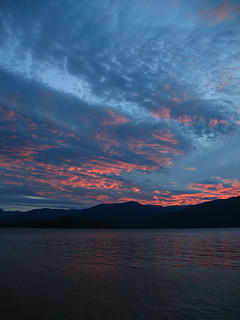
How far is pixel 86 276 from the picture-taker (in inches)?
1091

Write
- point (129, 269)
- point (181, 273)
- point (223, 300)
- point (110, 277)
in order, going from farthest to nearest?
1. point (129, 269)
2. point (181, 273)
3. point (110, 277)
4. point (223, 300)

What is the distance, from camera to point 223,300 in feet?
62.7

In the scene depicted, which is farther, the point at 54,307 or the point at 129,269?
the point at 129,269

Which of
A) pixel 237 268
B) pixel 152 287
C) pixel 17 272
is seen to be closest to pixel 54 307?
pixel 152 287

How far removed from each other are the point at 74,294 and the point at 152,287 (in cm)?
731

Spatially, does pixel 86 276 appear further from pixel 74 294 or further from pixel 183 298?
pixel 183 298

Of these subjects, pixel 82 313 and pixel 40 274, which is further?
pixel 40 274

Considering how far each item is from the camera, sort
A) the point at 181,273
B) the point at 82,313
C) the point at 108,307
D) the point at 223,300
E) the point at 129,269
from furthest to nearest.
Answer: the point at 129,269
the point at 181,273
the point at 223,300
the point at 108,307
the point at 82,313

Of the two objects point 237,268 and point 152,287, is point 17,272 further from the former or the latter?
point 237,268

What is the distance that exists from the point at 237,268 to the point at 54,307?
26371mm

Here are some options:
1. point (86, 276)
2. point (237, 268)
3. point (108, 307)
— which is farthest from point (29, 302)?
point (237, 268)

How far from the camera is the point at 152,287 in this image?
2305cm

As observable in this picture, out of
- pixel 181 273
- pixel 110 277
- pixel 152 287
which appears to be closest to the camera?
pixel 152 287

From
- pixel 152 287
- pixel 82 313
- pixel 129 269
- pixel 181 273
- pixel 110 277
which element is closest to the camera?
pixel 82 313
